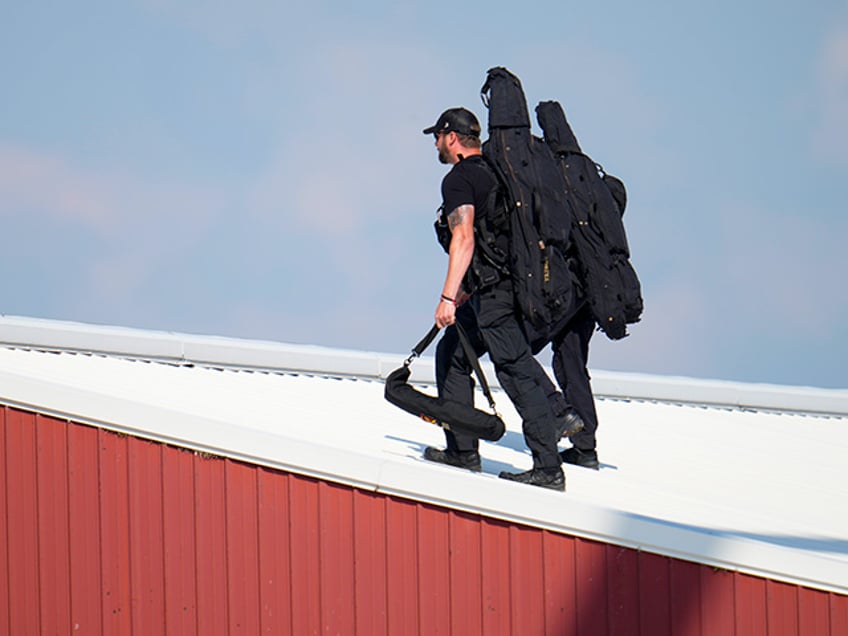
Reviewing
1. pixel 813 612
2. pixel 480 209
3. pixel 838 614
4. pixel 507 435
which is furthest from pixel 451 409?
pixel 507 435

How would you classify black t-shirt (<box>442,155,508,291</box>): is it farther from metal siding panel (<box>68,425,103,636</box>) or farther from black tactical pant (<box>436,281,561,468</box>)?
metal siding panel (<box>68,425,103,636</box>)

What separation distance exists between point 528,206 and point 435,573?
1.99 m

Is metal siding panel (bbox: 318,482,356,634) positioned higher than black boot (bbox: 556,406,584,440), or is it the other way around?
black boot (bbox: 556,406,584,440)

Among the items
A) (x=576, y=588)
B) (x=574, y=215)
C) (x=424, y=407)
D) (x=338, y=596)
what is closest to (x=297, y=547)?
(x=338, y=596)

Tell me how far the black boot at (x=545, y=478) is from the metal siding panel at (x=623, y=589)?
19.1 inches

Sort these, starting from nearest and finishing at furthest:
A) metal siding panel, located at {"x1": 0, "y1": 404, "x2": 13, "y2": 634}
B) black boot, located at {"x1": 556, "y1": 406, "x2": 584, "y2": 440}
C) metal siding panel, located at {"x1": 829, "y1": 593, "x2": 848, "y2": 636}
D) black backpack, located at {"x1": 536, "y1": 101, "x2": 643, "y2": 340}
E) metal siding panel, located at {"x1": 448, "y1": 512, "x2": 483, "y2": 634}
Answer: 1. metal siding panel, located at {"x1": 829, "y1": 593, "x2": 848, "y2": 636}
2. metal siding panel, located at {"x1": 448, "y1": 512, "x2": 483, "y2": 634}
3. metal siding panel, located at {"x1": 0, "y1": 404, "x2": 13, "y2": 634}
4. black backpack, located at {"x1": 536, "y1": 101, "x2": 643, "y2": 340}
5. black boot, located at {"x1": 556, "y1": 406, "x2": 584, "y2": 440}

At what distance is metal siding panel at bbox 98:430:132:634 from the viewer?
22.5 ft

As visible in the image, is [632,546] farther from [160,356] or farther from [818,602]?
[160,356]

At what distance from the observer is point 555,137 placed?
25.2 ft

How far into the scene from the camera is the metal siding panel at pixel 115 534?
6848 millimetres

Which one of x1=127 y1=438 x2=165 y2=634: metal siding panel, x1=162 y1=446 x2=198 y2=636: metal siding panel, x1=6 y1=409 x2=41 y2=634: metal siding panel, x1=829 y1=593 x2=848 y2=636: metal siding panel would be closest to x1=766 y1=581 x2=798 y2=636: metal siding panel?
x1=829 y1=593 x2=848 y2=636: metal siding panel

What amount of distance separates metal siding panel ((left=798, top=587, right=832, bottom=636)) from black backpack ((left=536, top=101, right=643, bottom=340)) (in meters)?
2.12

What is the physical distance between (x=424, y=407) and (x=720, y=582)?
1.81 meters

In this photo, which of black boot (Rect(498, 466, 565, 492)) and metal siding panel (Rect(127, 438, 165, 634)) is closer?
black boot (Rect(498, 466, 565, 492))
